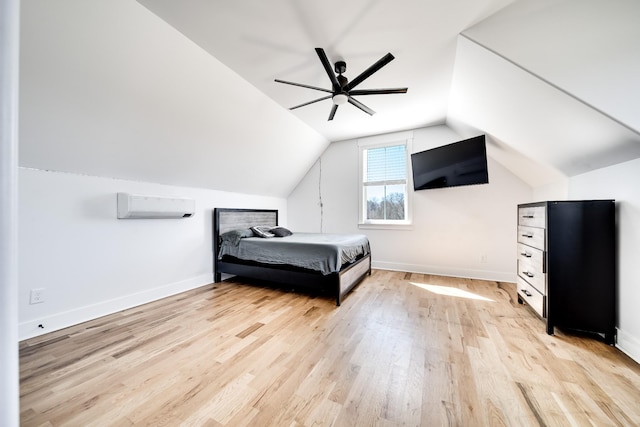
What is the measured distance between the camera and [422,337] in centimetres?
208

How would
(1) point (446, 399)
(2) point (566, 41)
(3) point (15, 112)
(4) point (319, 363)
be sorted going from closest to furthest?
1. (3) point (15, 112)
2. (1) point (446, 399)
3. (2) point (566, 41)
4. (4) point (319, 363)

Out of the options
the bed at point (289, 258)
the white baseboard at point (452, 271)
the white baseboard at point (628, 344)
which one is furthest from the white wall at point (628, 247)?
the bed at point (289, 258)

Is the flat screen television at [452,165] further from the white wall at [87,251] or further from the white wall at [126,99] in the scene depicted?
the white wall at [87,251]

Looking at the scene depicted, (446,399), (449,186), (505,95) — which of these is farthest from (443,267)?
(446,399)

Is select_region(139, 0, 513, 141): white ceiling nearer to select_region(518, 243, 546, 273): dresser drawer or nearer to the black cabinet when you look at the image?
the black cabinet

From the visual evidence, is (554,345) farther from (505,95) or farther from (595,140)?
(505,95)

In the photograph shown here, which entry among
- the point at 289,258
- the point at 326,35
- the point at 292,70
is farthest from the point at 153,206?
the point at 326,35

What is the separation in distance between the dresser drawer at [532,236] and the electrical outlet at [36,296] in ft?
14.8

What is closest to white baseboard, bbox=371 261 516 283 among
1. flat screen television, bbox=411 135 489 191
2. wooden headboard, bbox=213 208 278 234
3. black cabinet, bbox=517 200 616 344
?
flat screen television, bbox=411 135 489 191

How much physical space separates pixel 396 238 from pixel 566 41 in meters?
3.33

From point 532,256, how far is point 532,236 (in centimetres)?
20

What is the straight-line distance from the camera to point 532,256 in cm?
243

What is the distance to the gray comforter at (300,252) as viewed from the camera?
2.89 metres

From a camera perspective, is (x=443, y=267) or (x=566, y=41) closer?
(x=566, y=41)
